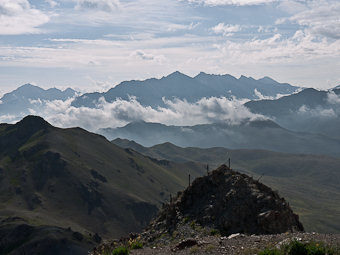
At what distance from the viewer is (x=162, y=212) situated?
5141 centimetres

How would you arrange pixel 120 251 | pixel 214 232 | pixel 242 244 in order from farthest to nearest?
pixel 214 232
pixel 120 251
pixel 242 244

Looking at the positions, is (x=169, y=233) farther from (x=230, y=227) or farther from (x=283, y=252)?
(x=283, y=252)

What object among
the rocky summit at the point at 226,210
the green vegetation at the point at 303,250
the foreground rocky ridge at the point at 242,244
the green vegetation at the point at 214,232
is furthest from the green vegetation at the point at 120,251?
the green vegetation at the point at 303,250

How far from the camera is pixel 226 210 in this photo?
141 ft

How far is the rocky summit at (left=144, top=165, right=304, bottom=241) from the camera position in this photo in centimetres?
4038

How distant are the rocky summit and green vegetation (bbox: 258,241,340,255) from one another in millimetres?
12538

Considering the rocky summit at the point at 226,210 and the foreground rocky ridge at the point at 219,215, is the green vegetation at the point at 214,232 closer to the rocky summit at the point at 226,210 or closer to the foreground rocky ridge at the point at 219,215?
the foreground rocky ridge at the point at 219,215

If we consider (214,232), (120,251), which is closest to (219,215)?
(214,232)

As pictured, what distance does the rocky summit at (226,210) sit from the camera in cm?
4038

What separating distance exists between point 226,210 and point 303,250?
1771cm

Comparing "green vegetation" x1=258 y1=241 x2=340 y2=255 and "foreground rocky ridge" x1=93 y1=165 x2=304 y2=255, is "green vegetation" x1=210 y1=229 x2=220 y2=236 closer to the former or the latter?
"foreground rocky ridge" x1=93 y1=165 x2=304 y2=255

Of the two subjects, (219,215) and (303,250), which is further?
(219,215)

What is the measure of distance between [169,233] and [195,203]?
5706 mm

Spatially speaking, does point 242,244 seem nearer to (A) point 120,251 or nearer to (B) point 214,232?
(A) point 120,251
